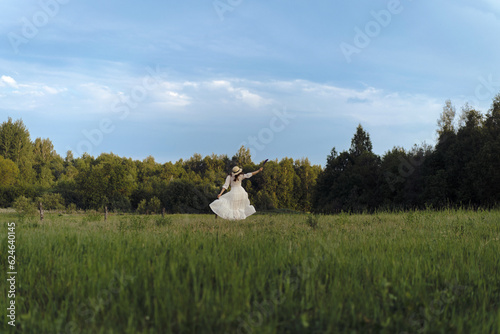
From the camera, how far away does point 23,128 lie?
96875mm

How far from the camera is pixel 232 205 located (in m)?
16.8

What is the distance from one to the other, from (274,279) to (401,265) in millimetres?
2370

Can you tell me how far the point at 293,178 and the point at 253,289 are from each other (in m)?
95.8

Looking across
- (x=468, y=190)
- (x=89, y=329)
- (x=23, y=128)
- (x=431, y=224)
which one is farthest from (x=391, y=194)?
(x=23, y=128)

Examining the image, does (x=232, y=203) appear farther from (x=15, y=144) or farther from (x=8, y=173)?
(x=15, y=144)

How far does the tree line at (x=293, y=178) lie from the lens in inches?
1722

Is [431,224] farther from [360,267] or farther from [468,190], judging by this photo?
[468,190]

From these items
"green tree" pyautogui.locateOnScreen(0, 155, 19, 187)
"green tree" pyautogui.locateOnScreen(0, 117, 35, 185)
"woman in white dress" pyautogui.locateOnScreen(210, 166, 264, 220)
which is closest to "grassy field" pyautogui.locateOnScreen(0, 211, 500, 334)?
"woman in white dress" pyautogui.locateOnScreen(210, 166, 264, 220)

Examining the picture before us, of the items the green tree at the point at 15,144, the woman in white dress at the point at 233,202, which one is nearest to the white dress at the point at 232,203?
the woman in white dress at the point at 233,202

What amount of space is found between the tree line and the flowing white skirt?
2.51 metres

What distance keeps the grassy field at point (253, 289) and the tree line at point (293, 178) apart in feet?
40.3

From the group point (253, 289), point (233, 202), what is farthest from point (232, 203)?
point (253, 289)

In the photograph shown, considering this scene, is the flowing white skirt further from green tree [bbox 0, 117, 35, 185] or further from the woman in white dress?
green tree [bbox 0, 117, 35, 185]

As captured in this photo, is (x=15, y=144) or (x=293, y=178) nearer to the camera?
(x=15, y=144)
